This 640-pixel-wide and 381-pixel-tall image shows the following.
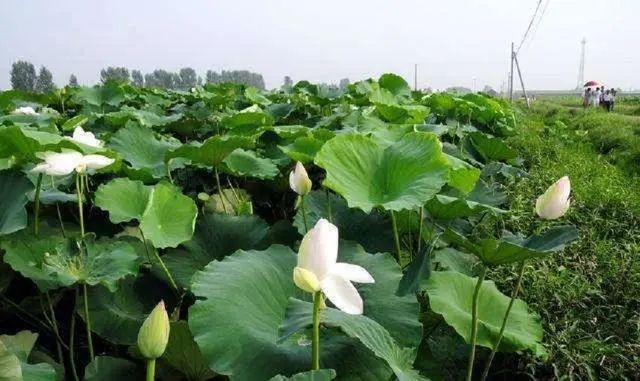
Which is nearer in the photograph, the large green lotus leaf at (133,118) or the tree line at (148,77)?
the large green lotus leaf at (133,118)

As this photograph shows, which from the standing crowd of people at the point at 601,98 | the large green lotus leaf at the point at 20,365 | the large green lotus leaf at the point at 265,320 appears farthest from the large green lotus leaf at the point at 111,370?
the standing crowd of people at the point at 601,98

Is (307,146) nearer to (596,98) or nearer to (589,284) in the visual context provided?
(589,284)

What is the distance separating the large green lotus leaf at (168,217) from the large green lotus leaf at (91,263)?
12cm

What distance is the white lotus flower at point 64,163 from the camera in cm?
102

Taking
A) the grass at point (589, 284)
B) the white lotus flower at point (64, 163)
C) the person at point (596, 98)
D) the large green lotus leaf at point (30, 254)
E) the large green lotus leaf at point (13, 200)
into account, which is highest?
the white lotus flower at point (64, 163)

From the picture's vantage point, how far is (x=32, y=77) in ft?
88.2

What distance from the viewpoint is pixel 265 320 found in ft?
2.90

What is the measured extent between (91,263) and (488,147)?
1.99 m

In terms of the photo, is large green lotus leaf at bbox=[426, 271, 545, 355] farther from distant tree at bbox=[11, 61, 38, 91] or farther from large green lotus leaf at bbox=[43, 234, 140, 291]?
distant tree at bbox=[11, 61, 38, 91]

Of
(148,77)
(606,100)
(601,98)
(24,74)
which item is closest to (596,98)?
(601,98)

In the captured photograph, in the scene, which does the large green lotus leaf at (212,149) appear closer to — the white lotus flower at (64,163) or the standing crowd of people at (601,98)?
the white lotus flower at (64,163)

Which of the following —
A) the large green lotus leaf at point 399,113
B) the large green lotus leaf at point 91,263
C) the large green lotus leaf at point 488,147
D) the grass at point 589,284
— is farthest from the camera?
the large green lotus leaf at point 488,147

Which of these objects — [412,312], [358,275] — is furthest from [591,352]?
[358,275]

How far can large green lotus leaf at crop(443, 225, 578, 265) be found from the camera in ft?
2.82
